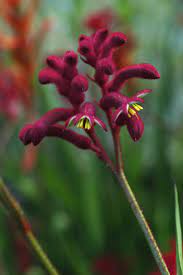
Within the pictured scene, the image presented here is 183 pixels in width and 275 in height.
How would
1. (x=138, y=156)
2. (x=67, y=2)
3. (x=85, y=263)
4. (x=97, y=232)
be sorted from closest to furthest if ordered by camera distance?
(x=85, y=263) < (x=97, y=232) < (x=138, y=156) < (x=67, y=2)

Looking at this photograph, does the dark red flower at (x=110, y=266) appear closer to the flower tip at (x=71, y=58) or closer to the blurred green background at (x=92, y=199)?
the blurred green background at (x=92, y=199)

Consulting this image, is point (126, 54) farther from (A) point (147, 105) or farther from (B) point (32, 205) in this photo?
(B) point (32, 205)

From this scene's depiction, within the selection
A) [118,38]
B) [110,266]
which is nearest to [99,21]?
[110,266]

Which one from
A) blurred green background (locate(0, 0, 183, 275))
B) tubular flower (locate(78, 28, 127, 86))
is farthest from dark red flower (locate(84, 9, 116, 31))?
tubular flower (locate(78, 28, 127, 86))

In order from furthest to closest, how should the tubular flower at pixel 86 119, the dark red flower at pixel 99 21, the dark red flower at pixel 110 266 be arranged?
the dark red flower at pixel 99 21 → the dark red flower at pixel 110 266 → the tubular flower at pixel 86 119

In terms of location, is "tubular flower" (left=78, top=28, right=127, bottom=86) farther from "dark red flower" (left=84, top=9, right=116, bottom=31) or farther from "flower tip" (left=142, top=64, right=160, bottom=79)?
"dark red flower" (left=84, top=9, right=116, bottom=31)

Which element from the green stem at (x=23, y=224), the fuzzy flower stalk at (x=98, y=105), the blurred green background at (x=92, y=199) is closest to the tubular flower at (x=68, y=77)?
the fuzzy flower stalk at (x=98, y=105)

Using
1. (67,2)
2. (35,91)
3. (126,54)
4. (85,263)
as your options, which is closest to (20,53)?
(35,91)
